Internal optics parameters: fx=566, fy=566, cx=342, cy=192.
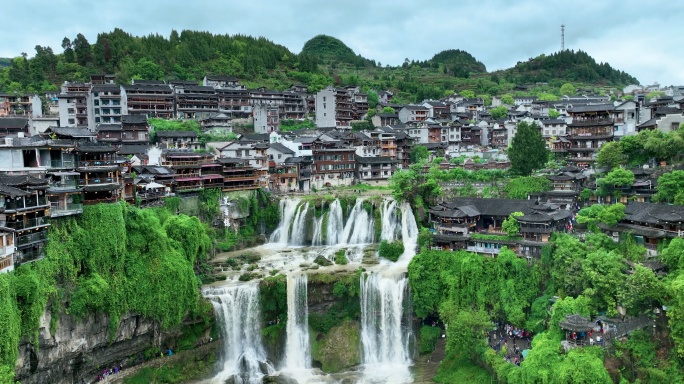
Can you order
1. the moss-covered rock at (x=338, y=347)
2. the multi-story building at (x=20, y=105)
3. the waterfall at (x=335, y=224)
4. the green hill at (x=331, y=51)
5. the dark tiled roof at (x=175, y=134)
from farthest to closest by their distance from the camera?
the green hill at (x=331, y=51) < the multi-story building at (x=20, y=105) < the dark tiled roof at (x=175, y=134) < the waterfall at (x=335, y=224) < the moss-covered rock at (x=338, y=347)

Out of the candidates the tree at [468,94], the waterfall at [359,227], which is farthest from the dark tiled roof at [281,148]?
the tree at [468,94]

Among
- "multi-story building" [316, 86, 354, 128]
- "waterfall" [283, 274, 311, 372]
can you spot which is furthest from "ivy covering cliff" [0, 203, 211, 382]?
"multi-story building" [316, 86, 354, 128]

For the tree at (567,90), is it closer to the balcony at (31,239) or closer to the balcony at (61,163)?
the balcony at (61,163)

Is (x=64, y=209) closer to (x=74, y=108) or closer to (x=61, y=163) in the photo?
(x=61, y=163)

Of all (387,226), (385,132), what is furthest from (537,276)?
(385,132)

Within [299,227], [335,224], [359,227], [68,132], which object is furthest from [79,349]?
[359,227]

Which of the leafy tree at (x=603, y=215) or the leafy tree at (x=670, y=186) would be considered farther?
the leafy tree at (x=670, y=186)
